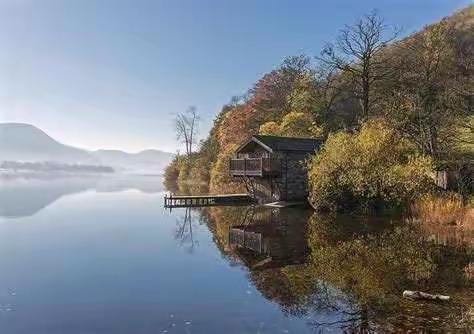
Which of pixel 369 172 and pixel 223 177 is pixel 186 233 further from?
pixel 223 177

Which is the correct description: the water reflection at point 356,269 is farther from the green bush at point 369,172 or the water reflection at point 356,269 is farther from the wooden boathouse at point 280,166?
the wooden boathouse at point 280,166

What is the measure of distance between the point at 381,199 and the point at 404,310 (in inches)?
781

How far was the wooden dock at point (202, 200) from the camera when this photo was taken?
4112 cm

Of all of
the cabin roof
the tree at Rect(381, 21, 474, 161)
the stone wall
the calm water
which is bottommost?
the calm water

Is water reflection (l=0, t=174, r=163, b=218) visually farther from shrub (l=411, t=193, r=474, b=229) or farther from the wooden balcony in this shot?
shrub (l=411, t=193, r=474, b=229)

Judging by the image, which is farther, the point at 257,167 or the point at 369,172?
the point at 257,167

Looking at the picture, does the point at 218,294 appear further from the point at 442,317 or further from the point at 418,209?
the point at 418,209

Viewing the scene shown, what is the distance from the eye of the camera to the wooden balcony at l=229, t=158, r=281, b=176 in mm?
37094

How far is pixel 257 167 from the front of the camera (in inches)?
1485

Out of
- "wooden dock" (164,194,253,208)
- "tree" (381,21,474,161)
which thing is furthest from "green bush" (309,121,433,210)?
"wooden dock" (164,194,253,208)

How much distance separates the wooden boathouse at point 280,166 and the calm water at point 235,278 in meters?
10.9

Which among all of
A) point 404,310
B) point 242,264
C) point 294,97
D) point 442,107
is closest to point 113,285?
point 242,264

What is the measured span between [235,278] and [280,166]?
2334cm

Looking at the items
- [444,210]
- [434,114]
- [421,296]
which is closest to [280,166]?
[434,114]
